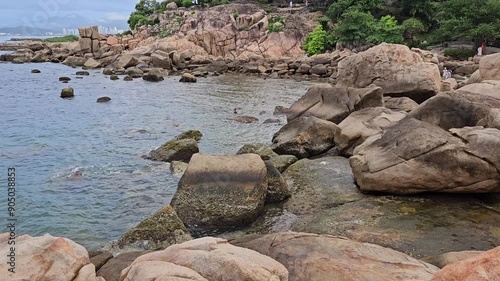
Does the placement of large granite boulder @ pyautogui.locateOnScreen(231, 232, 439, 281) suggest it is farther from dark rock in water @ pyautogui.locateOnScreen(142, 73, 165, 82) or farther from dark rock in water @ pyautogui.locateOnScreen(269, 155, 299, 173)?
dark rock in water @ pyautogui.locateOnScreen(142, 73, 165, 82)

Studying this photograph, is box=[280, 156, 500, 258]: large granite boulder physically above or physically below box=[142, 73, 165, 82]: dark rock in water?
below

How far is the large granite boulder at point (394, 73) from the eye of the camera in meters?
18.7

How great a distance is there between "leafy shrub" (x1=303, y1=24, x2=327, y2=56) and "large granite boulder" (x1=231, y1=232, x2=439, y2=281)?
5572 cm

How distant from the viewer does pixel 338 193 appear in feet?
35.0

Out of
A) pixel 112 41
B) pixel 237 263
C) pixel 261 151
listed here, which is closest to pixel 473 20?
pixel 261 151

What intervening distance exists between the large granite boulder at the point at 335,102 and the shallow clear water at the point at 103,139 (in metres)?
2.10

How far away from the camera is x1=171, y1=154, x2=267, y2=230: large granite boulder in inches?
380

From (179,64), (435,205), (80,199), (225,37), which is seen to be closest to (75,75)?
(179,64)

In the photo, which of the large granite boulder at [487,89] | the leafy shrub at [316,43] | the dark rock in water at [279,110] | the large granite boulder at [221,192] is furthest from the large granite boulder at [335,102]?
the leafy shrub at [316,43]

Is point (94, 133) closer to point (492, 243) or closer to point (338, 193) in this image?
point (338, 193)

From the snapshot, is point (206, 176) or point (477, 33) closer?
point (206, 176)

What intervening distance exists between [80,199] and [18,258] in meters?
6.53

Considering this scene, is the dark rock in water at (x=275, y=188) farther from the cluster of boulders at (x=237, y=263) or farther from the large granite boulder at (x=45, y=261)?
the large granite boulder at (x=45, y=261)

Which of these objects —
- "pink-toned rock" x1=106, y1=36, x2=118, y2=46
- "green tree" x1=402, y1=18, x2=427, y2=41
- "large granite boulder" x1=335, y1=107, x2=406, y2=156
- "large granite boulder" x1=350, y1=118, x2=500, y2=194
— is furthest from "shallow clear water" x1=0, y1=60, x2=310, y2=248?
"pink-toned rock" x1=106, y1=36, x2=118, y2=46
